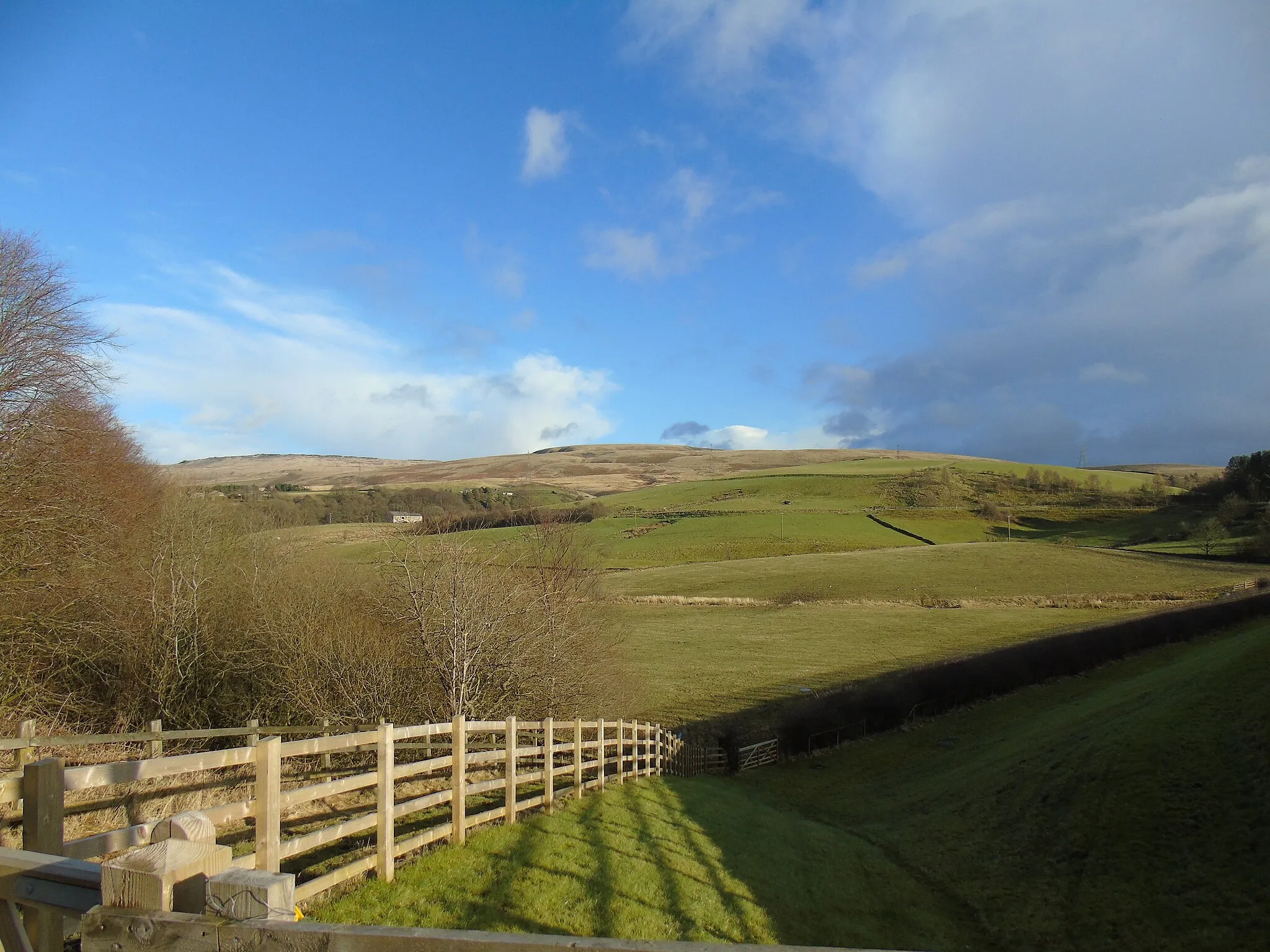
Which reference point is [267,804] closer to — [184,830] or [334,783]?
[334,783]

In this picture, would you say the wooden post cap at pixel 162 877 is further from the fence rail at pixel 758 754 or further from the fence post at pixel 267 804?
the fence rail at pixel 758 754

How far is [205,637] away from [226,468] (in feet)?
629

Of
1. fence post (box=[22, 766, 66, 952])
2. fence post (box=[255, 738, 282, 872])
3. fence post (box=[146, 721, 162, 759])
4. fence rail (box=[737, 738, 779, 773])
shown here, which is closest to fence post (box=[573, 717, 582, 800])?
fence post (box=[146, 721, 162, 759])

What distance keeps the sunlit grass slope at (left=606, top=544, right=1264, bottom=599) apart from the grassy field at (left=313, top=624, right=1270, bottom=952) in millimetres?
42136

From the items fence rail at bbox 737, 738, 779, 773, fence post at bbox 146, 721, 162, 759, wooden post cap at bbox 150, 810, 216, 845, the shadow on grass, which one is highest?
wooden post cap at bbox 150, 810, 216, 845

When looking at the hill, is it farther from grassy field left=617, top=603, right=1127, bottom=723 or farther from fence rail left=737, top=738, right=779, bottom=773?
fence rail left=737, top=738, right=779, bottom=773

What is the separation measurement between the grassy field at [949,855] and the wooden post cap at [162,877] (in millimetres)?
3288

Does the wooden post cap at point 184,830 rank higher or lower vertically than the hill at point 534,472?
lower

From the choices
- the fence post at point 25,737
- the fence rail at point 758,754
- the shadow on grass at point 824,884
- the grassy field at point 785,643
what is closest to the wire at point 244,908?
the shadow on grass at point 824,884

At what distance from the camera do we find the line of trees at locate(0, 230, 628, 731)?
14.5m

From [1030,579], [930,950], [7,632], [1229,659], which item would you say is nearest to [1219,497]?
[1030,579]

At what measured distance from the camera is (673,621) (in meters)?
54.4

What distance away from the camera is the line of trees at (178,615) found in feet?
47.6

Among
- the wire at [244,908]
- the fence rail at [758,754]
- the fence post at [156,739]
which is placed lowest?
the fence rail at [758,754]
